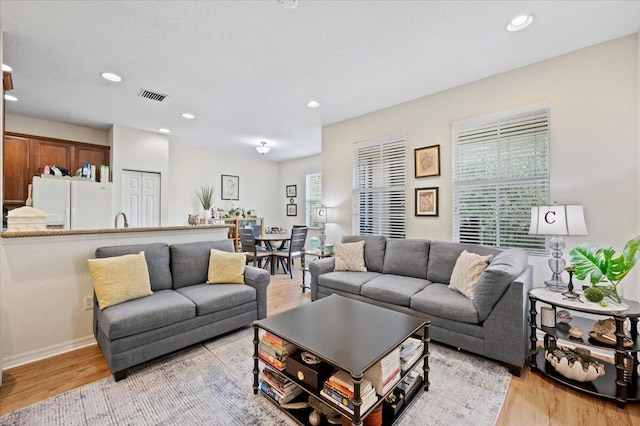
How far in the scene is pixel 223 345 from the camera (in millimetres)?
2539

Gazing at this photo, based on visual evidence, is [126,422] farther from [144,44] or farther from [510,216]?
[510,216]

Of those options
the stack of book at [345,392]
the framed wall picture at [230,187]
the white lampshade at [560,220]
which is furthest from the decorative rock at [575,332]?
the framed wall picture at [230,187]

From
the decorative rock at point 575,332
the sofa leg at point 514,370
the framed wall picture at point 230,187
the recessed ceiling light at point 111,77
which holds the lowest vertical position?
the sofa leg at point 514,370

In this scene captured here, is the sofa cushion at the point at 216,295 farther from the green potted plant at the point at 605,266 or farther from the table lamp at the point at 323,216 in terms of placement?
the green potted plant at the point at 605,266

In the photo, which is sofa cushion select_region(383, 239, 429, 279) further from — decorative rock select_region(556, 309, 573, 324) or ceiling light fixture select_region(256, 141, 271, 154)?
ceiling light fixture select_region(256, 141, 271, 154)

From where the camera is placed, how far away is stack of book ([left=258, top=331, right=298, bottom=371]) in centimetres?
174

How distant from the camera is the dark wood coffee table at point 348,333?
1.42m

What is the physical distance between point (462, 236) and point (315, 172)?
4457 millimetres

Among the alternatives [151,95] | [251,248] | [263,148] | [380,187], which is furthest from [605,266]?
[263,148]

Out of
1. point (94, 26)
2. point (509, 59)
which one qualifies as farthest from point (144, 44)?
point (509, 59)

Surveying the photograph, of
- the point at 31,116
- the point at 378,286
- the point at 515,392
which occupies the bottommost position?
the point at 515,392

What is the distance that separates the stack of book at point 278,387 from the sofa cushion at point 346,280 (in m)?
1.48

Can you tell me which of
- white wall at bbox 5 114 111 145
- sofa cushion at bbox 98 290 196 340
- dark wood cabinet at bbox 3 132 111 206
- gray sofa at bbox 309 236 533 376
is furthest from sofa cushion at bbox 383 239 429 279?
white wall at bbox 5 114 111 145

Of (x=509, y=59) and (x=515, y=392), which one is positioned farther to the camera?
(x=509, y=59)
